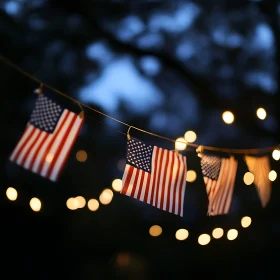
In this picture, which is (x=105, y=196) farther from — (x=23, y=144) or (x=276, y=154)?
(x=23, y=144)

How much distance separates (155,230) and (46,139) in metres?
4.20

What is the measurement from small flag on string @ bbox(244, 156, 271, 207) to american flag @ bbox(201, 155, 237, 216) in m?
0.31

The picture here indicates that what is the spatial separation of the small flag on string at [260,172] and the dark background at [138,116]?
2.13m

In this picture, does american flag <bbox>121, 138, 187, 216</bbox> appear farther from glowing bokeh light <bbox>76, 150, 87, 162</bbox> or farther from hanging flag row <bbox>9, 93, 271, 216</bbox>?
glowing bokeh light <bbox>76, 150, 87, 162</bbox>

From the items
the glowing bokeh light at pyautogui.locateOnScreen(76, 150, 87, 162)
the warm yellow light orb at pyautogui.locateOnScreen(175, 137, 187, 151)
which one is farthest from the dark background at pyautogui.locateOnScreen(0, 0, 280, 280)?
the warm yellow light orb at pyautogui.locateOnScreen(175, 137, 187, 151)

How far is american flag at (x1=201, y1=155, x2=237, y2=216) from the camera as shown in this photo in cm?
369

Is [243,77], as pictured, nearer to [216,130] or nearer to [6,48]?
[216,130]

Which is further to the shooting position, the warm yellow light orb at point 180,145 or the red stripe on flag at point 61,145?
the warm yellow light orb at point 180,145

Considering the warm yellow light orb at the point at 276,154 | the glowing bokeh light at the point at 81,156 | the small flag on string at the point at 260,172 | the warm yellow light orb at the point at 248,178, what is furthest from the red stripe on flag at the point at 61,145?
the glowing bokeh light at the point at 81,156

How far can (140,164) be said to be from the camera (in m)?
3.28

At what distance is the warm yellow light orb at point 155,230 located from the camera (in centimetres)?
634

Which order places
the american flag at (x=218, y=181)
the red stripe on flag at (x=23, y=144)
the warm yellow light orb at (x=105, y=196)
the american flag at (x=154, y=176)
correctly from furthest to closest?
the warm yellow light orb at (x=105, y=196), the american flag at (x=218, y=181), the american flag at (x=154, y=176), the red stripe on flag at (x=23, y=144)

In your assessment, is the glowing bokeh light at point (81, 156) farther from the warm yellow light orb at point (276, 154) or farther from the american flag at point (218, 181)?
the warm yellow light orb at point (276, 154)

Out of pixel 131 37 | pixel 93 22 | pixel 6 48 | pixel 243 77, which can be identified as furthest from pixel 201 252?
pixel 6 48
